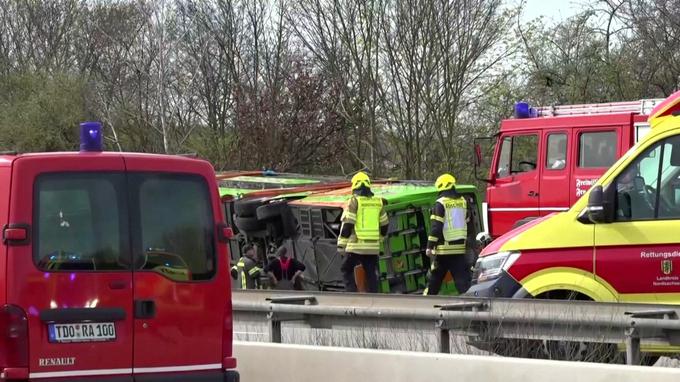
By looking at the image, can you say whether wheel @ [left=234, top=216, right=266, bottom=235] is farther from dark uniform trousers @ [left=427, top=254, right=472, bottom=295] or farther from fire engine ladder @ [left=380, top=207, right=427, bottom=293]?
dark uniform trousers @ [left=427, top=254, right=472, bottom=295]

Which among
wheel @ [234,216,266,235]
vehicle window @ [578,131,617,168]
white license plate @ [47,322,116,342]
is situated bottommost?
wheel @ [234,216,266,235]

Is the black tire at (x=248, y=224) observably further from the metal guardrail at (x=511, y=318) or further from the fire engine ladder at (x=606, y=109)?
the metal guardrail at (x=511, y=318)

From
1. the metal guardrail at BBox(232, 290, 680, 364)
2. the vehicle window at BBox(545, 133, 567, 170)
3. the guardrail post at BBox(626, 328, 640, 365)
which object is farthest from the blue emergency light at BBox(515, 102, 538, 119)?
the guardrail post at BBox(626, 328, 640, 365)

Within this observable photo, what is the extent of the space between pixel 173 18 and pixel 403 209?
72.3 feet

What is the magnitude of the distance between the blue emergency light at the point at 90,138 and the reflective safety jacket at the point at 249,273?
7.14m

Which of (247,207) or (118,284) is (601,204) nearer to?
(118,284)

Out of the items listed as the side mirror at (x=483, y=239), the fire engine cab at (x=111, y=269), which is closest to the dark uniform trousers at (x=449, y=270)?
the side mirror at (x=483, y=239)

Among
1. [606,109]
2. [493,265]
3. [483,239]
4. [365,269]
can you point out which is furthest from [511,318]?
[606,109]

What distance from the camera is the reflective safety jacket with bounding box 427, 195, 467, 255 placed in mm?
12984

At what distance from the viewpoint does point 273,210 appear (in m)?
14.7

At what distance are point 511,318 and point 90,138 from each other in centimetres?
324

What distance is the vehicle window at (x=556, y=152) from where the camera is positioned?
14422 millimetres

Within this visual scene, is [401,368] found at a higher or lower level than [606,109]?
lower

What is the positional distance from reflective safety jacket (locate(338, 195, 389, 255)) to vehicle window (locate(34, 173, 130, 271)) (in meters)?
7.20
